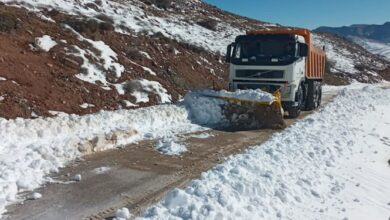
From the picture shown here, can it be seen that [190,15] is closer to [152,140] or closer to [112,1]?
[112,1]

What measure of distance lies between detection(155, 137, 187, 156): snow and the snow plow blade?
3.45m

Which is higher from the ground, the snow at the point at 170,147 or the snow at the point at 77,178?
the snow at the point at 77,178

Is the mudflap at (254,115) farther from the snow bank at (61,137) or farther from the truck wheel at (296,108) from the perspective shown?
the truck wheel at (296,108)

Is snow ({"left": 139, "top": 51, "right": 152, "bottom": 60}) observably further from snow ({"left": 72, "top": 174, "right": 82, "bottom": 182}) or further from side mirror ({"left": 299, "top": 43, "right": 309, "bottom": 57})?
snow ({"left": 72, "top": 174, "right": 82, "bottom": 182})

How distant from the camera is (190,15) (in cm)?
5359

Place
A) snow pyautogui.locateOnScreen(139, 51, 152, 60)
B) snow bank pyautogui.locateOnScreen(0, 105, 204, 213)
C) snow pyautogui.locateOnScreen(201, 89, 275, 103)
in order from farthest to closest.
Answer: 1. snow pyautogui.locateOnScreen(139, 51, 152, 60)
2. snow pyautogui.locateOnScreen(201, 89, 275, 103)
3. snow bank pyautogui.locateOnScreen(0, 105, 204, 213)

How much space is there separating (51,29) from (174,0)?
40666 mm

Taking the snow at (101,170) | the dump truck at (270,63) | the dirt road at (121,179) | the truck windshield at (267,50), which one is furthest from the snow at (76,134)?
the truck windshield at (267,50)

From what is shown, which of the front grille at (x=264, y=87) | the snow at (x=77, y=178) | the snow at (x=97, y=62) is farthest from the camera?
the snow at (x=97, y=62)

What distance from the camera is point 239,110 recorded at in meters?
14.0

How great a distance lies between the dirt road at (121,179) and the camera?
632 centimetres

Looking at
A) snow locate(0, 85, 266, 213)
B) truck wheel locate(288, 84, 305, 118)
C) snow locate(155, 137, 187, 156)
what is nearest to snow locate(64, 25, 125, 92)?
snow locate(0, 85, 266, 213)

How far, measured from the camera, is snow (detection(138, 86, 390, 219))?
240 inches

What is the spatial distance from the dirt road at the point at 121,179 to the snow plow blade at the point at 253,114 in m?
2.37
